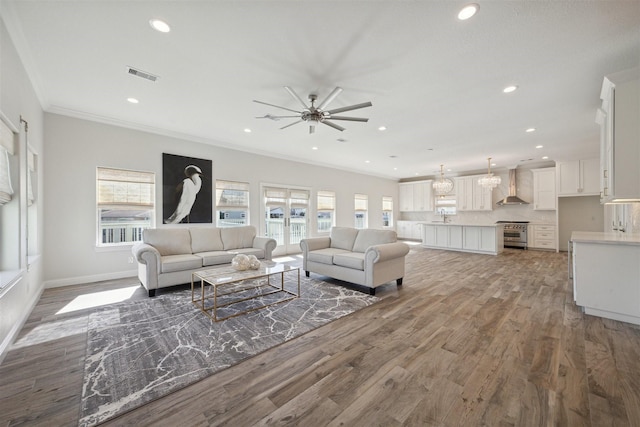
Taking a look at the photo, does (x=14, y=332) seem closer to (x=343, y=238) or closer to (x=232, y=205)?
(x=232, y=205)

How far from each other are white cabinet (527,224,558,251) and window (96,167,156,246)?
1030cm

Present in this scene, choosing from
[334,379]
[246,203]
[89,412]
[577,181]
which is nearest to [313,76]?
[334,379]

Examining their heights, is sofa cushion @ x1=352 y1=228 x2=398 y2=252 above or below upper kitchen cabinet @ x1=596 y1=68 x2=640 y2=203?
below

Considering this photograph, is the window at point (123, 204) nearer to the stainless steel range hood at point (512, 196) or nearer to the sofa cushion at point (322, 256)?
the sofa cushion at point (322, 256)

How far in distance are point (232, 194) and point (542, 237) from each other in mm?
9112

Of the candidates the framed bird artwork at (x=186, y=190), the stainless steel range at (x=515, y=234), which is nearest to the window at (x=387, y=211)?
the stainless steel range at (x=515, y=234)

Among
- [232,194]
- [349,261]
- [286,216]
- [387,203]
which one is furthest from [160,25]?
[387,203]

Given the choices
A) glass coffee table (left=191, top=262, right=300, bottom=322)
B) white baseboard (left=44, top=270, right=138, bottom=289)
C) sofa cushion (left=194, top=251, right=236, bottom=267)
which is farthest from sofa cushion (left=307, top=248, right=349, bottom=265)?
white baseboard (left=44, top=270, right=138, bottom=289)

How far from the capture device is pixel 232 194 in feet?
19.9

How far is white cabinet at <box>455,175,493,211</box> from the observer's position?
348 inches

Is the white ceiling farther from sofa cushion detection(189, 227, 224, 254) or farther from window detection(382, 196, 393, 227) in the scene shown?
window detection(382, 196, 393, 227)

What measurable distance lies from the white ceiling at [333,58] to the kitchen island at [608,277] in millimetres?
1919

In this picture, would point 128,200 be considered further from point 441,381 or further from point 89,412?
point 441,381

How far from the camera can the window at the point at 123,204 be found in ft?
14.5
